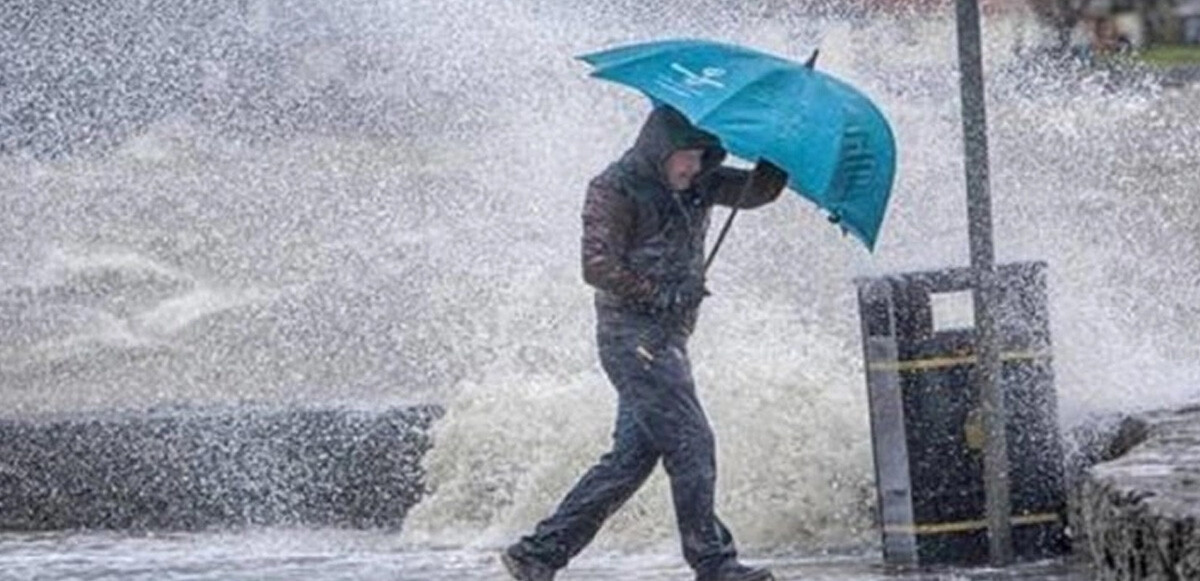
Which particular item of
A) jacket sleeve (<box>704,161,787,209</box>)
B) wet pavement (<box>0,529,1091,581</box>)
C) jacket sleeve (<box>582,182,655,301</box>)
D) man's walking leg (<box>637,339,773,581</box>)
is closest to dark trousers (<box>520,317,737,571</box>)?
man's walking leg (<box>637,339,773,581</box>)

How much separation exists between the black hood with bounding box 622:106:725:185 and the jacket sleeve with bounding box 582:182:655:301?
4.5 inches

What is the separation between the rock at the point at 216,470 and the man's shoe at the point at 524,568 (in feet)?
9.07

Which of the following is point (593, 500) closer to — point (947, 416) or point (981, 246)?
point (947, 416)

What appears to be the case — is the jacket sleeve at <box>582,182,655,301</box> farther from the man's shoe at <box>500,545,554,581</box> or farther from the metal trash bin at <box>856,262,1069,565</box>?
the metal trash bin at <box>856,262,1069,565</box>

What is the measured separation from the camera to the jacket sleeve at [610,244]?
30.6ft

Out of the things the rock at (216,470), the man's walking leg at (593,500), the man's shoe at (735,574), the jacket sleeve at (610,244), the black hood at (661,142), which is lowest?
the man's shoe at (735,574)

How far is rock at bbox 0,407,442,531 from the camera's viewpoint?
12.7 m

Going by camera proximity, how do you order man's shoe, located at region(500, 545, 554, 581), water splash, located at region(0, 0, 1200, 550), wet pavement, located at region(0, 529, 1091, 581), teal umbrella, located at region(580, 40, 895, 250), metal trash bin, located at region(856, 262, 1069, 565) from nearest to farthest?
teal umbrella, located at region(580, 40, 895, 250)
man's shoe, located at region(500, 545, 554, 581)
metal trash bin, located at region(856, 262, 1069, 565)
wet pavement, located at region(0, 529, 1091, 581)
water splash, located at region(0, 0, 1200, 550)

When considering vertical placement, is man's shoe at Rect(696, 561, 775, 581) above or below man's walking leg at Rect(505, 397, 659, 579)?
below

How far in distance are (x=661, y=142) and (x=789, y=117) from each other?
40 centimetres

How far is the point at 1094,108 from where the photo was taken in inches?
928

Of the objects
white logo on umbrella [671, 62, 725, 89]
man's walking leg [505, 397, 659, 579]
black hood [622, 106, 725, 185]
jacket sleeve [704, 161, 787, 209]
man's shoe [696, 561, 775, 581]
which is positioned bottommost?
man's shoe [696, 561, 775, 581]

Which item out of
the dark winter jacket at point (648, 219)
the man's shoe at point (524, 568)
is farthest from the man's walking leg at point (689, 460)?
the man's shoe at point (524, 568)

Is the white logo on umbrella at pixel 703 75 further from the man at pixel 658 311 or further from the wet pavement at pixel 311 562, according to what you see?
the wet pavement at pixel 311 562
